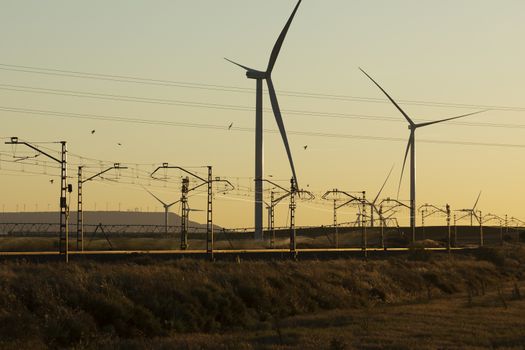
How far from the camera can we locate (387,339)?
41562 millimetres

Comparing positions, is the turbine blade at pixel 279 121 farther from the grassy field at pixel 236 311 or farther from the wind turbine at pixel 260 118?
the grassy field at pixel 236 311

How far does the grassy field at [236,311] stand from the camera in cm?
4059

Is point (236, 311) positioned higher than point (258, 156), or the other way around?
point (258, 156)

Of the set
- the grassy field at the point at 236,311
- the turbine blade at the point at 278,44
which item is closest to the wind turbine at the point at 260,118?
the turbine blade at the point at 278,44

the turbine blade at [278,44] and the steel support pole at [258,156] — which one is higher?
the turbine blade at [278,44]

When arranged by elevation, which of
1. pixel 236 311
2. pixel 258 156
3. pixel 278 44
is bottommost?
A: pixel 236 311

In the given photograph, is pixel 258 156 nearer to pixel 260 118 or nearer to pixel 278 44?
pixel 260 118

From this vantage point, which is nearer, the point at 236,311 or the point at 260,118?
the point at 236,311

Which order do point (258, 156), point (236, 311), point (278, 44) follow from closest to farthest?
point (236, 311) → point (278, 44) → point (258, 156)

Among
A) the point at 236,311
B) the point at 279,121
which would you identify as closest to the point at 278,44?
the point at 279,121

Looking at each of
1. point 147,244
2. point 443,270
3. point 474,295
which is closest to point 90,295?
point 474,295

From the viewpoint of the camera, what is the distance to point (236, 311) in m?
52.6

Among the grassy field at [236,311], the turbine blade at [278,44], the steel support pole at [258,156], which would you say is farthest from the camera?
the steel support pole at [258,156]

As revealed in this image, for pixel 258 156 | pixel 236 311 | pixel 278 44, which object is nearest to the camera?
pixel 236 311
